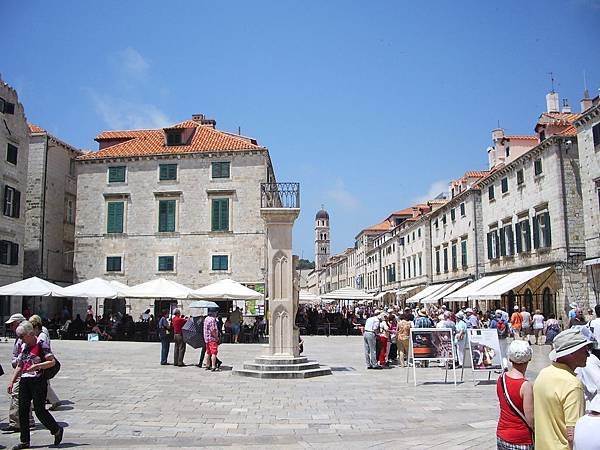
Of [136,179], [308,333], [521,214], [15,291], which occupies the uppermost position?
[136,179]

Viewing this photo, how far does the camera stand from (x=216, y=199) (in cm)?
3416

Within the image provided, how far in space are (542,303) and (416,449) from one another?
83.0 feet

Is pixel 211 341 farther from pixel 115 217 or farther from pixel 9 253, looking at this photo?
pixel 115 217

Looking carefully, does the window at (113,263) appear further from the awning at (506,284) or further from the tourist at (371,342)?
the tourist at (371,342)

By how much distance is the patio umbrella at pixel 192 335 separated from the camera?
1617 cm

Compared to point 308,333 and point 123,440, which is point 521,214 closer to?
point 308,333

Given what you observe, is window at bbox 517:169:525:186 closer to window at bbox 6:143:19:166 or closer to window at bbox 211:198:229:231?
window at bbox 211:198:229:231

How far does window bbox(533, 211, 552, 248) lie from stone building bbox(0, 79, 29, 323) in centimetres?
2796

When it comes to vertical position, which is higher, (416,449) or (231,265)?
(231,265)

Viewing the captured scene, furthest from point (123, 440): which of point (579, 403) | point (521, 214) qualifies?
point (521, 214)

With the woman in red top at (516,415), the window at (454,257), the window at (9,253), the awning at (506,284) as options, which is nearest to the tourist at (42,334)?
the woman in red top at (516,415)

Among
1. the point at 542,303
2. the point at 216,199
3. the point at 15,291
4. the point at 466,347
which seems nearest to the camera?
the point at 466,347

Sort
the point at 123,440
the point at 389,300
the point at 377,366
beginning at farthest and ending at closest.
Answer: the point at 389,300, the point at 377,366, the point at 123,440

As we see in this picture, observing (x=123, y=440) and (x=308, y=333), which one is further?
(x=308, y=333)
